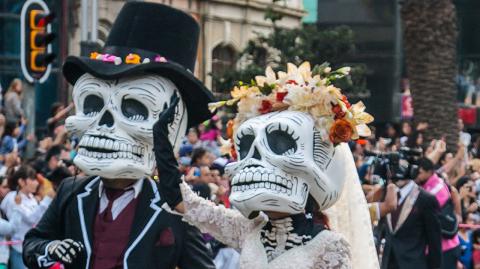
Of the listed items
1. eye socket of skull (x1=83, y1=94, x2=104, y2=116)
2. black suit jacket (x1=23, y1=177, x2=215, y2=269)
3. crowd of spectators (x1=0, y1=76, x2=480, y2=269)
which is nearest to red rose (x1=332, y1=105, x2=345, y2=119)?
black suit jacket (x1=23, y1=177, x2=215, y2=269)

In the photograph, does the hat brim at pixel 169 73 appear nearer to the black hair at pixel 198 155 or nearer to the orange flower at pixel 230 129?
the orange flower at pixel 230 129

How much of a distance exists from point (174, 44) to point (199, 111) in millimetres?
410

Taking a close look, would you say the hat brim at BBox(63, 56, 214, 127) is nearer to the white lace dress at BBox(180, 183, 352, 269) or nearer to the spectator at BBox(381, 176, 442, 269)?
the white lace dress at BBox(180, 183, 352, 269)

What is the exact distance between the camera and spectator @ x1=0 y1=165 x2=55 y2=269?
12.7 meters

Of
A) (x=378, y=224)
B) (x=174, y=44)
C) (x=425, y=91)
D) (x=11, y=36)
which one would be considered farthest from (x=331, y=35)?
(x=174, y=44)

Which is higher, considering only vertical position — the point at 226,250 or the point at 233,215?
the point at 233,215

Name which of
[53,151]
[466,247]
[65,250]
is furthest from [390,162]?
[53,151]

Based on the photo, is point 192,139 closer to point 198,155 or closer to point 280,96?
point 198,155

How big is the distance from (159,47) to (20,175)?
510cm

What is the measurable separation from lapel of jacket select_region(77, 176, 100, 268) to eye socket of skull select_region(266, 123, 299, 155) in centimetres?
130

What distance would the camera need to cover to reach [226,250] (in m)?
12.3

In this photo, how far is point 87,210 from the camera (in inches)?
311

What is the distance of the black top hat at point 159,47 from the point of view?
316 inches

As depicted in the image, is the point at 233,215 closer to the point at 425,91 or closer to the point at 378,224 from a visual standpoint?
the point at 378,224
